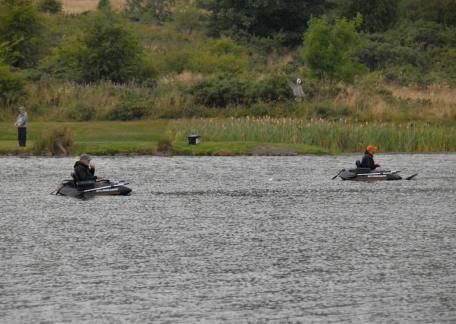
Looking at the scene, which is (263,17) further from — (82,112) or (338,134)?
(338,134)

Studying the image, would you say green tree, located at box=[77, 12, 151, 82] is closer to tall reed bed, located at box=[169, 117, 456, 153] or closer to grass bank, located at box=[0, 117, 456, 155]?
grass bank, located at box=[0, 117, 456, 155]

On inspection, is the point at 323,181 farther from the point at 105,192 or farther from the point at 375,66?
the point at 375,66

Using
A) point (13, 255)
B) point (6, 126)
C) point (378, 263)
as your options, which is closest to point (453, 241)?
point (378, 263)

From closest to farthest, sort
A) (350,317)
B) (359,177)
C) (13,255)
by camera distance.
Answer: (350,317), (13,255), (359,177)

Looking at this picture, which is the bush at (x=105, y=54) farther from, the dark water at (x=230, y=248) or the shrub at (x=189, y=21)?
the shrub at (x=189, y=21)

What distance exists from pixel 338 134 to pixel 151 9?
67.5 metres

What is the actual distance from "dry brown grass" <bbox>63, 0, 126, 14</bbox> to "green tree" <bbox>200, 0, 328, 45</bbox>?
24816mm

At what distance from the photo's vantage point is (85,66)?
3152 inches

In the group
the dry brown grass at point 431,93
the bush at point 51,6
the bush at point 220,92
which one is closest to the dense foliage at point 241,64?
the bush at point 220,92

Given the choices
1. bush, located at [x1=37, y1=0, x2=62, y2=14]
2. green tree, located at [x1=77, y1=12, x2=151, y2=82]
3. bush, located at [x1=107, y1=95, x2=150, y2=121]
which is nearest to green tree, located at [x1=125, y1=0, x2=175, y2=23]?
bush, located at [x1=37, y1=0, x2=62, y2=14]

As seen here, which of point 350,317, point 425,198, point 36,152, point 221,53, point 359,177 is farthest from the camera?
point 221,53

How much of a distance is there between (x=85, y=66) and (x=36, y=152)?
65.2 ft

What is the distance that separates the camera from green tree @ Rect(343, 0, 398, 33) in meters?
100

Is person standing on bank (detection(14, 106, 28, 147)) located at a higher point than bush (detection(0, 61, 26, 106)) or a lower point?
lower
